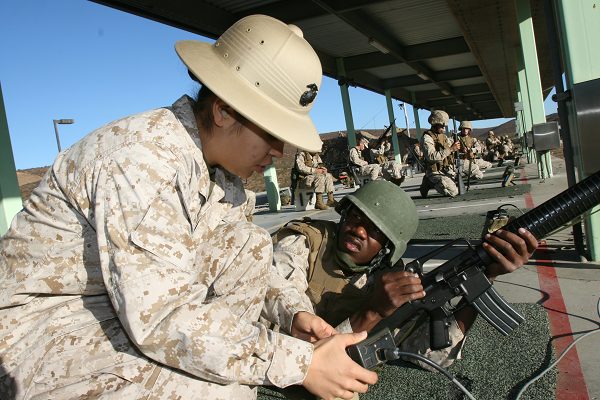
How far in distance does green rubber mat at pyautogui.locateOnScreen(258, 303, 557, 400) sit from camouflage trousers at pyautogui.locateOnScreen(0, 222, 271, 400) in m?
1.10

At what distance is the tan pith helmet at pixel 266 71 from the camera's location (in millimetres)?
1470

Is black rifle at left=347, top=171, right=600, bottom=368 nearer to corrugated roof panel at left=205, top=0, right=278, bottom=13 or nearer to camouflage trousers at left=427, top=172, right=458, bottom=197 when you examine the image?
corrugated roof panel at left=205, top=0, right=278, bottom=13

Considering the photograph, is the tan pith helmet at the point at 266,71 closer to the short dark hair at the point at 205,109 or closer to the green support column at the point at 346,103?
the short dark hair at the point at 205,109

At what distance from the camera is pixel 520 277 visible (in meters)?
3.82

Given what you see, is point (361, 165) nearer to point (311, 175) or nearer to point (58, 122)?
point (311, 175)

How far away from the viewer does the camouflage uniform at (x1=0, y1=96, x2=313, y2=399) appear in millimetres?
1244

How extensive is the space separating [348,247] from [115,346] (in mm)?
1422

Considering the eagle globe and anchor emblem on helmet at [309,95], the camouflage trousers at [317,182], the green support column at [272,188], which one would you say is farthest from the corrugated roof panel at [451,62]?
the eagle globe and anchor emblem on helmet at [309,95]

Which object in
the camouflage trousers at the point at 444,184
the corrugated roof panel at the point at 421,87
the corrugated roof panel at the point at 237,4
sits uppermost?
the corrugated roof panel at the point at 237,4

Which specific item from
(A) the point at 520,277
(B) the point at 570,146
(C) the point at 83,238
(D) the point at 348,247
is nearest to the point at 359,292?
(D) the point at 348,247

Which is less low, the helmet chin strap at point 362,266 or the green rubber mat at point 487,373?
the helmet chin strap at point 362,266

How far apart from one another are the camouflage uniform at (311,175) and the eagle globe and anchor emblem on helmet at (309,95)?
9.96 m

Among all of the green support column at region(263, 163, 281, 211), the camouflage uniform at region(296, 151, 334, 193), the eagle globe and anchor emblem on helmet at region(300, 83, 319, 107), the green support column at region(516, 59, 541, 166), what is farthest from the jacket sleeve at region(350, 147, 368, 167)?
the eagle globe and anchor emblem on helmet at region(300, 83, 319, 107)

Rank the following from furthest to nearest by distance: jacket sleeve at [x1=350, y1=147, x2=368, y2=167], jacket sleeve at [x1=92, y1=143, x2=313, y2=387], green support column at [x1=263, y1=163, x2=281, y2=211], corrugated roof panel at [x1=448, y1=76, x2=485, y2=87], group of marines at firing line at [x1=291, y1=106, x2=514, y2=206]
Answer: corrugated roof panel at [x1=448, y1=76, x2=485, y2=87] → jacket sleeve at [x1=350, y1=147, x2=368, y2=167] → green support column at [x1=263, y1=163, x2=281, y2=211] → group of marines at firing line at [x1=291, y1=106, x2=514, y2=206] → jacket sleeve at [x1=92, y1=143, x2=313, y2=387]
